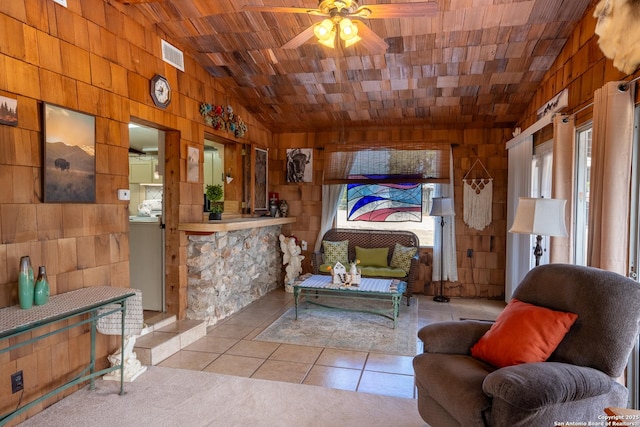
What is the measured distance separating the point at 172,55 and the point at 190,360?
9.58 feet

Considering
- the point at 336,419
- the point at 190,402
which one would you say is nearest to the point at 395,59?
the point at 336,419

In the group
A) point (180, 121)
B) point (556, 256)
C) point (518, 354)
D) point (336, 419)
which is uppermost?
point (180, 121)

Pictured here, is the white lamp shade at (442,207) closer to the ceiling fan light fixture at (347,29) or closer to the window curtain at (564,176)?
the window curtain at (564,176)

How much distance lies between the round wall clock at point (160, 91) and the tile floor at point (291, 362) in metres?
2.35

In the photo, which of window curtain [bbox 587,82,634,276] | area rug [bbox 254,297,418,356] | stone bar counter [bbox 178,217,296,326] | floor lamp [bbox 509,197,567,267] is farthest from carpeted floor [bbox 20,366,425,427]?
window curtain [bbox 587,82,634,276]

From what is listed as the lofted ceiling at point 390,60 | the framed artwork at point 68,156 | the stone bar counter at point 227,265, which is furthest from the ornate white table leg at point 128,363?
the lofted ceiling at point 390,60

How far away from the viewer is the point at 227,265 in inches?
177

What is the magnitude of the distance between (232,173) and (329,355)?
2.91 metres

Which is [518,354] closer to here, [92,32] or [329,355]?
[329,355]

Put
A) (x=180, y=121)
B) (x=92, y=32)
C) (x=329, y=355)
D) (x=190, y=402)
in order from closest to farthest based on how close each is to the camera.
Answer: (x=190, y=402) < (x=92, y=32) < (x=329, y=355) < (x=180, y=121)

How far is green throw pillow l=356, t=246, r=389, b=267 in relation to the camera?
17.8 ft

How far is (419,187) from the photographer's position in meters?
5.78

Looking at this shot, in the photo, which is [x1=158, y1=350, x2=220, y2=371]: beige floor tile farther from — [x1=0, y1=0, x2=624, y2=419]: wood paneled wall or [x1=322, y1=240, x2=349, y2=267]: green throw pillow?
[x1=322, y1=240, x2=349, y2=267]: green throw pillow

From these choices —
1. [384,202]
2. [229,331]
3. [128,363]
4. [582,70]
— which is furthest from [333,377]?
[384,202]
